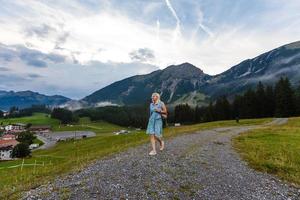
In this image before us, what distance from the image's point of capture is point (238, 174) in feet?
51.7

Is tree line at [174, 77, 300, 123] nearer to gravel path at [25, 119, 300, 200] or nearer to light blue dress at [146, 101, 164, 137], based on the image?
light blue dress at [146, 101, 164, 137]

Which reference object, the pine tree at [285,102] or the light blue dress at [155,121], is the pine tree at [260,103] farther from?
the light blue dress at [155,121]

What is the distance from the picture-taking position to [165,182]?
40.7 ft

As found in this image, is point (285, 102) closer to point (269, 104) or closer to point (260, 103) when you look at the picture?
point (269, 104)

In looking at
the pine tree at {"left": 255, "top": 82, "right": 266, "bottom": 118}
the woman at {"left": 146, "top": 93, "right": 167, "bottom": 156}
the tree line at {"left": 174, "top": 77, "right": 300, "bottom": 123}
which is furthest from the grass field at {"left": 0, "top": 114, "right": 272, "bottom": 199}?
the pine tree at {"left": 255, "top": 82, "right": 266, "bottom": 118}

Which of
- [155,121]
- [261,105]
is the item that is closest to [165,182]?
[155,121]

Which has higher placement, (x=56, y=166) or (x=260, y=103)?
(x=260, y=103)

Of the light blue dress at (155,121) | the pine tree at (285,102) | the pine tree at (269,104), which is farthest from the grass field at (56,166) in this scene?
the pine tree at (269,104)

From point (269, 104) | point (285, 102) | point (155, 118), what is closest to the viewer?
point (155, 118)

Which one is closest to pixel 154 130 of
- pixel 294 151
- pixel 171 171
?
pixel 171 171

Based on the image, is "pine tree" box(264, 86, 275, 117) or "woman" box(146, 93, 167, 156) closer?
"woman" box(146, 93, 167, 156)

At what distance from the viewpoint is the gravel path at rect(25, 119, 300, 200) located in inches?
432

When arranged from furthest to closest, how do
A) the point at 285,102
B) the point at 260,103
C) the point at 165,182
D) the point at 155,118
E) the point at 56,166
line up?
the point at 260,103 → the point at 285,102 → the point at 56,166 → the point at 155,118 → the point at 165,182

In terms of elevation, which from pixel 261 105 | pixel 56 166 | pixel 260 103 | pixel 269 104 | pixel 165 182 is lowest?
pixel 56 166
